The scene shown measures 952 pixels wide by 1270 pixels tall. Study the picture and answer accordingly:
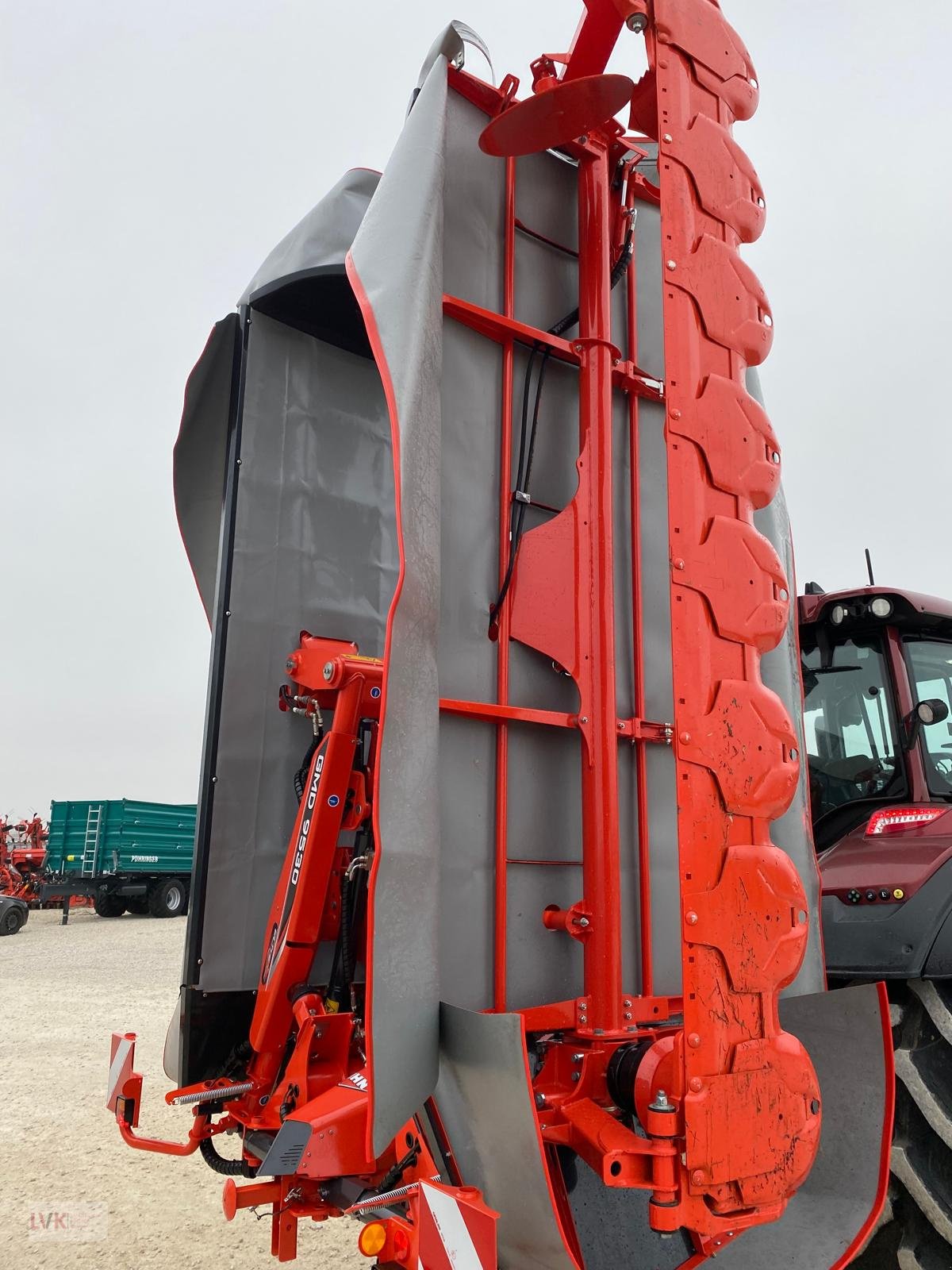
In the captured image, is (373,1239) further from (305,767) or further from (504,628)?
(305,767)

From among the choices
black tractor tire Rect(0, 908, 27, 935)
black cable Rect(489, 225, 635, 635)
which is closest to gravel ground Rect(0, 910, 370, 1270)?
black cable Rect(489, 225, 635, 635)

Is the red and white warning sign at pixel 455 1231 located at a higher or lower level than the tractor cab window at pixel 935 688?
lower

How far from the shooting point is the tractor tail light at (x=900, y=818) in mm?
2896

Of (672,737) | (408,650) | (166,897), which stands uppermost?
(408,650)

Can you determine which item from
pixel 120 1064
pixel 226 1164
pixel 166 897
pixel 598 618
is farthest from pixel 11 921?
pixel 598 618

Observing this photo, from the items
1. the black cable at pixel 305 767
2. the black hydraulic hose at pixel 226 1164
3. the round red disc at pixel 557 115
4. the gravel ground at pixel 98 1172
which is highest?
the round red disc at pixel 557 115

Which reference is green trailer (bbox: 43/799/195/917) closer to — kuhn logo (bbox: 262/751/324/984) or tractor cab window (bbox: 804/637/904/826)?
kuhn logo (bbox: 262/751/324/984)

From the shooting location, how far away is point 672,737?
2260 millimetres

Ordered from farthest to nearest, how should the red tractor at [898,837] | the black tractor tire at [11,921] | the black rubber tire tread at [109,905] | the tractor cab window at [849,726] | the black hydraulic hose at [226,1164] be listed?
the black rubber tire tread at [109,905] < the black tractor tire at [11,921] < the tractor cab window at [849,726] < the black hydraulic hose at [226,1164] < the red tractor at [898,837]

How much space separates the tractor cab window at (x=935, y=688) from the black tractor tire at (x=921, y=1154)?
2.76 feet

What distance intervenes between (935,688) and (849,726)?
12.9 inches

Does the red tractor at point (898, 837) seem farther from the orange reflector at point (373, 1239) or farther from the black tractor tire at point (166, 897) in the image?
the black tractor tire at point (166, 897)

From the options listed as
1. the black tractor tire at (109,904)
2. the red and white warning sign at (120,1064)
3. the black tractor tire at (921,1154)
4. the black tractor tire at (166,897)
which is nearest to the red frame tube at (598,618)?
the black tractor tire at (921,1154)

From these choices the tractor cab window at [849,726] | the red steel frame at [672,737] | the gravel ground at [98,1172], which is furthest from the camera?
Answer: the gravel ground at [98,1172]
